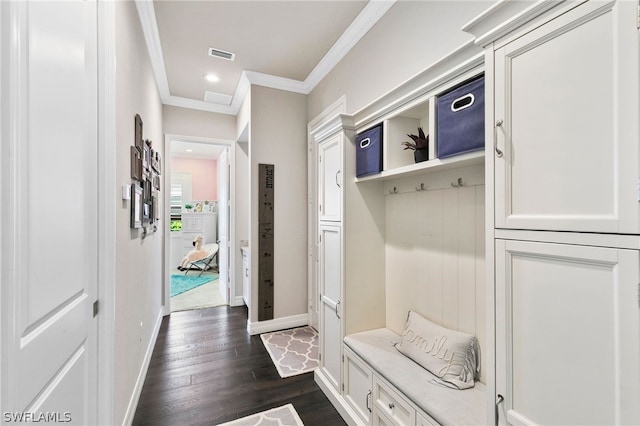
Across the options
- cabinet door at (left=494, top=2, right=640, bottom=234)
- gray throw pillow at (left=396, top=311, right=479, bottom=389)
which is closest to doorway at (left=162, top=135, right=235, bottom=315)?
gray throw pillow at (left=396, top=311, right=479, bottom=389)

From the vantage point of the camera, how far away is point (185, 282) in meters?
5.50

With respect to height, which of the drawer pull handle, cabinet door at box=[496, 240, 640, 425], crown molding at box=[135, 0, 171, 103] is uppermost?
crown molding at box=[135, 0, 171, 103]

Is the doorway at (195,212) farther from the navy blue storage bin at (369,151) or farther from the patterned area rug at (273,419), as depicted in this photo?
the navy blue storage bin at (369,151)

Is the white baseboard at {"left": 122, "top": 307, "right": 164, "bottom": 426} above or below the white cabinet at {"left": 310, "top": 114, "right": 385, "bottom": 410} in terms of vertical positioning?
below

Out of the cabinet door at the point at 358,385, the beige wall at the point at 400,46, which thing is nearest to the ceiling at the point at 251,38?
the beige wall at the point at 400,46

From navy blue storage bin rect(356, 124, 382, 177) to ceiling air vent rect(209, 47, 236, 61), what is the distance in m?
1.80

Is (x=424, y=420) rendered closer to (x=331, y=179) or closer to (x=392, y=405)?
(x=392, y=405)

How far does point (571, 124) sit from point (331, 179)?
1.46 meters

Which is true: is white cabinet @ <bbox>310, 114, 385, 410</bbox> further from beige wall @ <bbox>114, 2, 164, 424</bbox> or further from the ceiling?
beige wall @ <bbox>114, 2, 164, 424</bbox>

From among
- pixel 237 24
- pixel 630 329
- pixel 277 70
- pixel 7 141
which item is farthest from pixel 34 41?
pixel 277 70

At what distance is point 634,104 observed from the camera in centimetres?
63

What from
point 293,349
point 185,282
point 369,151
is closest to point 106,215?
point 369,151

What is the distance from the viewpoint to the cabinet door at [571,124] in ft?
2.13

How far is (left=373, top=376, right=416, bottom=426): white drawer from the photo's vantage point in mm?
1345
